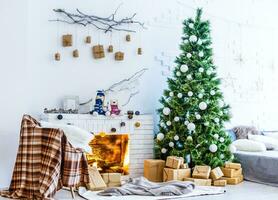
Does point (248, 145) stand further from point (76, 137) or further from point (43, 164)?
point (43, 164)

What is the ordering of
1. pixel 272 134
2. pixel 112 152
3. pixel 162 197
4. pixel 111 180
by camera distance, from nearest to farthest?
1. pixel 162 197
2. pixel 111 180
3. pixel 112 152
4. pixel 272 134

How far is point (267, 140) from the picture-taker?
21.2ft

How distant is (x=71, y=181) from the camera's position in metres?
4.40

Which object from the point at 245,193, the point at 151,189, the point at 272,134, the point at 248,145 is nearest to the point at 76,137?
the point at 151,189

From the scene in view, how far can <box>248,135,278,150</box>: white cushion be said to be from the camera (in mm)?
6391

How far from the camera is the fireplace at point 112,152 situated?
583 centimetres

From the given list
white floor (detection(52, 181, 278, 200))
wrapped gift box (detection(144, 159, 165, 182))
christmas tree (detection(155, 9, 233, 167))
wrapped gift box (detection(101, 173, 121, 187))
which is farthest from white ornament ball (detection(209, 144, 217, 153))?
wrapped gift box (detection(101, 173, 121, 187))

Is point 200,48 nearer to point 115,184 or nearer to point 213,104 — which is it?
point 213,104

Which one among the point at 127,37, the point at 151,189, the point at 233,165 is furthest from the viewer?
the point at 127,37

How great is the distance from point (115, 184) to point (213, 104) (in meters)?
1.68

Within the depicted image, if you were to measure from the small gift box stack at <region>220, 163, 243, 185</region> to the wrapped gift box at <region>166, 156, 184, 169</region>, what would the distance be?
25.0 inches

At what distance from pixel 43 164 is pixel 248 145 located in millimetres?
3124

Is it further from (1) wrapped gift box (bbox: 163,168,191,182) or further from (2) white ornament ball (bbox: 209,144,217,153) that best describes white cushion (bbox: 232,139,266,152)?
(1) wrapped gift box (bbox: 163,168,191,182)

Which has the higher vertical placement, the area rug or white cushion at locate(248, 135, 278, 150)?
white cushion at locate(248, 135, 278, 150)
